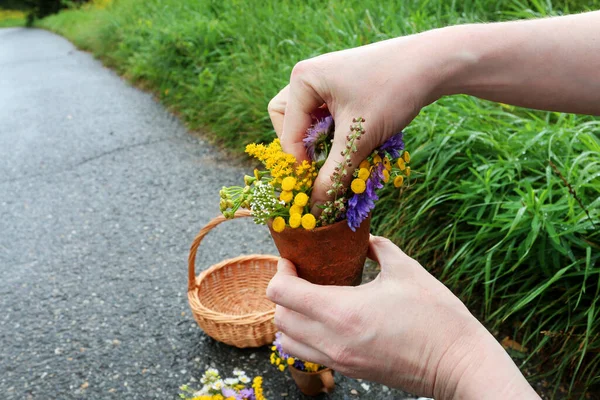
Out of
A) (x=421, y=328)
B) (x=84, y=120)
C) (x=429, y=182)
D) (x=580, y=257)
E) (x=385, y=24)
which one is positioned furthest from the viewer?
(x=84, y=120)

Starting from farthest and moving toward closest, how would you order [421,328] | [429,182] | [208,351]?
[429,182], [208,351], [421,328]

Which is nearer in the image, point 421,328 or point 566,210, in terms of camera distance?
point 421,328

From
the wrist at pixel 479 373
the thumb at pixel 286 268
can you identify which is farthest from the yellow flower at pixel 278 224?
the wrist at pixel 479 373

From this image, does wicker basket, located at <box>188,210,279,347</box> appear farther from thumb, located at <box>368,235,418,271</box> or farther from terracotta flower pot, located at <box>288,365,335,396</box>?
thumb, located at <box>368,235,418,271</box>

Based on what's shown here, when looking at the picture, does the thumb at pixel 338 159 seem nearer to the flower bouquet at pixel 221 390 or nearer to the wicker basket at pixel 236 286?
the flower bouquet at pixel 221 390

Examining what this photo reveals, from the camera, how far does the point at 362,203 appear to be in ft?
3.76

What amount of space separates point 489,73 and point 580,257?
1.05 m

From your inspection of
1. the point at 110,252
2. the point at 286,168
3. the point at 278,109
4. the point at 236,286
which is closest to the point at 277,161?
the point at 286,168

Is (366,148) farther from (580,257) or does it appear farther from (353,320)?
(580,257)

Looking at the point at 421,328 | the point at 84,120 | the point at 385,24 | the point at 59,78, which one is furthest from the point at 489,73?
the point at 59,78

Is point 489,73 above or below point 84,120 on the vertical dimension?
above

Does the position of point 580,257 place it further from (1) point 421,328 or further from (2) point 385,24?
(2) point 385,24

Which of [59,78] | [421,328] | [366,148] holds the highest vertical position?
[366,148]

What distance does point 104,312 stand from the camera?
8.07ft
